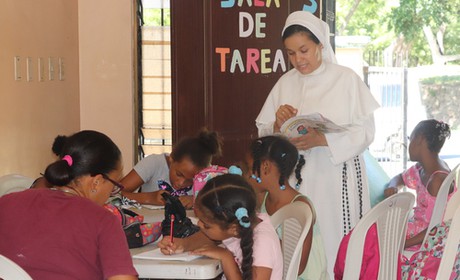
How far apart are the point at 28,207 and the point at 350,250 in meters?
1.06

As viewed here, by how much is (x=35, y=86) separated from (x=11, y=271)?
3.19m

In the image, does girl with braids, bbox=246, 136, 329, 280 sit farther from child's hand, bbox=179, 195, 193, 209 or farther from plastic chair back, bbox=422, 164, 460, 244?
plastic chair back, bbox=422, 164, 460, 244

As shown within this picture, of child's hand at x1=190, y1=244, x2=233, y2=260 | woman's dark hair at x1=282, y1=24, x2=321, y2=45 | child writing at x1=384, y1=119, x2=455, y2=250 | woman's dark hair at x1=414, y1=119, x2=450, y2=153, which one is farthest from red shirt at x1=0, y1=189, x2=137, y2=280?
woman's dark hair at x1=414, y1=119, x2=450, y2=153

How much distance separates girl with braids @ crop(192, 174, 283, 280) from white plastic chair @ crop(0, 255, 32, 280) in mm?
701

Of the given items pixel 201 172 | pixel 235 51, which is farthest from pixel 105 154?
pixel 235 51

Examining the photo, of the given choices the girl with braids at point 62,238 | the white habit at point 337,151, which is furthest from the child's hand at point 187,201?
the girl with braids at point 62,238

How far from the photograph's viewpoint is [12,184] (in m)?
3.64

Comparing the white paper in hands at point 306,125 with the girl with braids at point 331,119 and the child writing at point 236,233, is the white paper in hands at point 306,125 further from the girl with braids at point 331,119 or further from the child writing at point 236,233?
the child writing at point 236,233

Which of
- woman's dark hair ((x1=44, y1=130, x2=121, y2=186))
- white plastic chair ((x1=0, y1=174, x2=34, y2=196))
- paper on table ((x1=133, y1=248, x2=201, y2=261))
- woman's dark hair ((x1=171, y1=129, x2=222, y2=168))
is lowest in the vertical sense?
paper on table ((x1=133, y1=248, x2=201, y2=261))

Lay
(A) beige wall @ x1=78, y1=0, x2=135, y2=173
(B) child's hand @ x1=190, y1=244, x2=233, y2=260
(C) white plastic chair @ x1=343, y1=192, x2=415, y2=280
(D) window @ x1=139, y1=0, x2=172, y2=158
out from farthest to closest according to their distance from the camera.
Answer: (D) window @ x1=139, y1=0, x2=172, y2=158, (A) beige wall @ x1=78, y1=0, x2=135, y2=173, (C) white plastic chair @ x1=343, y1=192, x2=415, y2=280, (B) child's hand @ x1=190, y1=244, x2=233, y2=260

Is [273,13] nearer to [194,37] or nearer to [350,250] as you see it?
[194,37]

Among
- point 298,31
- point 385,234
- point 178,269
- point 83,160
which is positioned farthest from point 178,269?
point 298,31

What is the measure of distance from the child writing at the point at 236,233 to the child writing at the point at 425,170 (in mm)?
1750

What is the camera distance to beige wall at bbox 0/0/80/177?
4.61m
